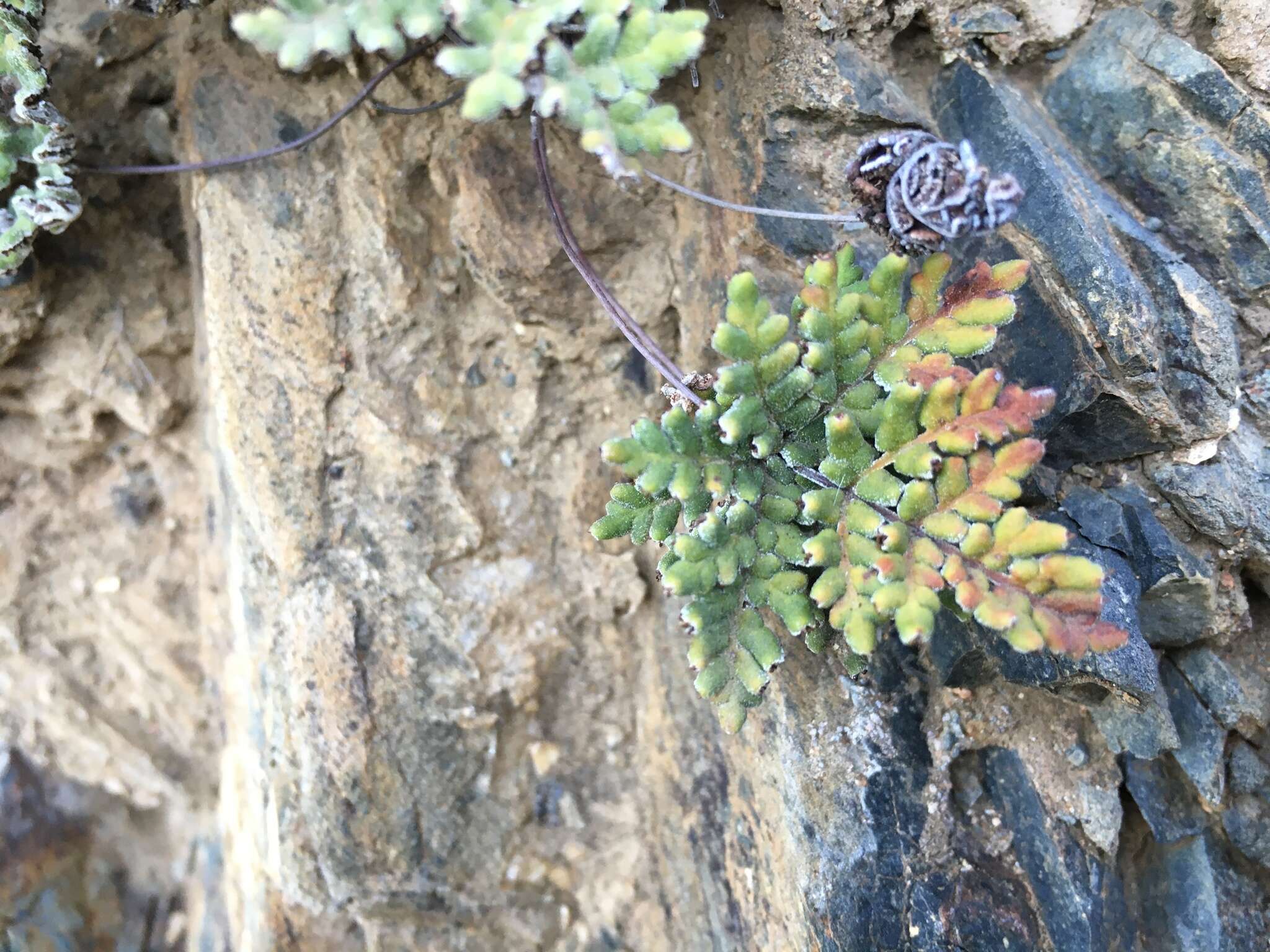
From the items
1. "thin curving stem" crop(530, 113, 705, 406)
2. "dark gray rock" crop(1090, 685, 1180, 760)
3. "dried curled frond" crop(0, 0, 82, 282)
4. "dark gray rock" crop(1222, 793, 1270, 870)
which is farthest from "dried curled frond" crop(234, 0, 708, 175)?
"dark gray rock" crop(1222, 793, 1270, 870)

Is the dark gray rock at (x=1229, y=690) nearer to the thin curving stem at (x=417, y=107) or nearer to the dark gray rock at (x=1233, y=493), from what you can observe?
the dark gray rock at (x=1233, y=493)

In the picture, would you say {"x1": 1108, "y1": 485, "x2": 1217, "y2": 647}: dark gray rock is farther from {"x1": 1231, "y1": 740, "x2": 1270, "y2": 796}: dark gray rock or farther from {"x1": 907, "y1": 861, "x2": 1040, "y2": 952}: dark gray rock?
{"x1": 907, "y1": 861, "x2": 1040, "y2": 952}: dark gray rock

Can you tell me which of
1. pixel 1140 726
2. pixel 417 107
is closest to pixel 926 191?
pixel 1140 726

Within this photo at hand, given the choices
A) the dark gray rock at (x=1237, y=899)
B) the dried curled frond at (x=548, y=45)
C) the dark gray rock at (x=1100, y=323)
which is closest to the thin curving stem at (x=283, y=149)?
the dried curled frond at (x=548, y=45)

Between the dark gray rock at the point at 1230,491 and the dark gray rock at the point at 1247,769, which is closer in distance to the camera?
the dark gray rock at the point at 1230,491

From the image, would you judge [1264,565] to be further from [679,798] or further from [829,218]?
[679,798]
